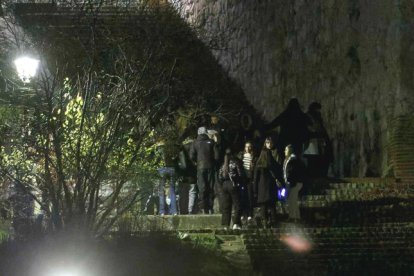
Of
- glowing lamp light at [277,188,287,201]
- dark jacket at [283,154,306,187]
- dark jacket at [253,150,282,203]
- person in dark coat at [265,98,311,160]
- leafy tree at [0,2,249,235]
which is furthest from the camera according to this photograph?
person in dark coat at [265,98,311,160]

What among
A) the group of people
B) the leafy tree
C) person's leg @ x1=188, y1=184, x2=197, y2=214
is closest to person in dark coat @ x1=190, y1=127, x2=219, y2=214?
the group of people

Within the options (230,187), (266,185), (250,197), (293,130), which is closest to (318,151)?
(293,130)

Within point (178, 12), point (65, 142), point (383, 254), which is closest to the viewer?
point (383, 254)

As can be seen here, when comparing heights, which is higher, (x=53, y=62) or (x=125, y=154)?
(x=53, y=62)

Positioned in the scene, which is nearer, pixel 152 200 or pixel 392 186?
pixel 392 186

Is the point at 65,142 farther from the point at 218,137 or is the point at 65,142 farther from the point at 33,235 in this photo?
the point at 218,137

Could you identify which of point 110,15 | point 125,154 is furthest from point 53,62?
point 110,15

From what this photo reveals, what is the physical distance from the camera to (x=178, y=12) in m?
23.5

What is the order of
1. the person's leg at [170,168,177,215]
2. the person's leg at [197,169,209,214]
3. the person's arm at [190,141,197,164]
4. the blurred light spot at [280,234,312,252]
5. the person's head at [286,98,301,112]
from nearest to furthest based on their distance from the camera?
the blurred light spot at [280,234,312,252] → the person's leg at [197,169,209,214] → the person's arm at [190,141,197,164] → the person's leg at [170,168,177,215] → the person's head at [286,98,301,112]

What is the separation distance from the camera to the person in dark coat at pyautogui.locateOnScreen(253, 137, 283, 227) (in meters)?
12.1

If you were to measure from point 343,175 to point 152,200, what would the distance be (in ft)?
16.0

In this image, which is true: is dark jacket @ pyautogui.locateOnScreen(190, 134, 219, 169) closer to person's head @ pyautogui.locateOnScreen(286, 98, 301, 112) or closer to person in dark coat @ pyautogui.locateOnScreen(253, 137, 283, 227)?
person in dark coat @ pyautogui.locateOnScreen(253, 137, 283, 227)

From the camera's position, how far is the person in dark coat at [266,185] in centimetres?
1212

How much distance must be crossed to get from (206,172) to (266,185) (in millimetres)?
1812
